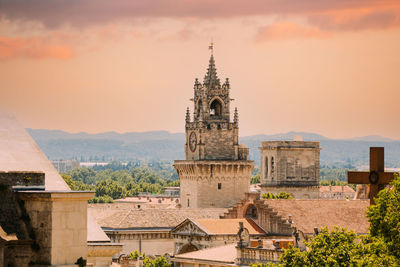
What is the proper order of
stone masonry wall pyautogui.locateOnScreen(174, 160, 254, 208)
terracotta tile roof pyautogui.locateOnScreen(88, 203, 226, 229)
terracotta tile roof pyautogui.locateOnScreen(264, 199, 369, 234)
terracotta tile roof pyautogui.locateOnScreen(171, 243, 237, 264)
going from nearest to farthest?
terracotta tile roof pyautogui.locateOnScreen(171, 243, 237, 264) → terracotta tile roof pyautogui.locateOnScreen(264, 199, 369, 234) → terracotta tile roof pyautogui.locateOnScreen(88, 203, 226, 229) → stone masonry wall pyautogui.locateOnScreen(174, 160, 254, 208)

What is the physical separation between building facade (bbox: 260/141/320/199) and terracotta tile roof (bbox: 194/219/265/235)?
180ft

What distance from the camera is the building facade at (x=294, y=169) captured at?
506 ft

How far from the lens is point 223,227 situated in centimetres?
9738

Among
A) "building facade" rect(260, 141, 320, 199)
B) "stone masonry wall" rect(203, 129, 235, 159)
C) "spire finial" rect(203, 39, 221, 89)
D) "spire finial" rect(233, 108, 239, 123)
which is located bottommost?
"building facade" rect(260, 141, 320, 199)

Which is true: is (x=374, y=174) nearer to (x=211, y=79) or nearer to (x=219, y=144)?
(x=219, y=144)

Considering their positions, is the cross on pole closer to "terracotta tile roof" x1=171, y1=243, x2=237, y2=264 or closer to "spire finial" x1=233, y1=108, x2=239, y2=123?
"terracotta tile roof" x1=171, y1=243, x2=237, y2=264

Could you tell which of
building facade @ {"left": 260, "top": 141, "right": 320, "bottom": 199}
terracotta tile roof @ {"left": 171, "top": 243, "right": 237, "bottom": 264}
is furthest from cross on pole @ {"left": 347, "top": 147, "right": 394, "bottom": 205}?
building facade @ {"left": 260, "top": 141, "right": 320, "bottom": 199}

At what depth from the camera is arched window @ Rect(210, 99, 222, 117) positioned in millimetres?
132500

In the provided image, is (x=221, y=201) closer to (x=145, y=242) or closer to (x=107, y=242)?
(x=145, y=242)

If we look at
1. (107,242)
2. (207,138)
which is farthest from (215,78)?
(107,242)

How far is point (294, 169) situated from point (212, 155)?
29.0 metres

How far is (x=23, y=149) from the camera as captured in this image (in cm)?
1989

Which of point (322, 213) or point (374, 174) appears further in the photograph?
point (322, 213)

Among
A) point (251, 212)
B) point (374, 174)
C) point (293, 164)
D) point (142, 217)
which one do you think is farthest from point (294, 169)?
point (374, 174)
